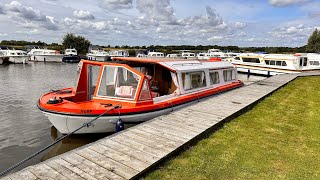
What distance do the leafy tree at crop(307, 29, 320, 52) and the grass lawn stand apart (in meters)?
79.9

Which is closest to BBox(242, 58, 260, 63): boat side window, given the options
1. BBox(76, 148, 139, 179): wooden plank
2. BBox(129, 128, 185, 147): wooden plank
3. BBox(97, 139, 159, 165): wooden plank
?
BBox(129, 128, 185, 147): wooden plank

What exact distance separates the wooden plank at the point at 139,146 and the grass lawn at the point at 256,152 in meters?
0.37

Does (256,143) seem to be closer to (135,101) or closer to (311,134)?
(311,134)

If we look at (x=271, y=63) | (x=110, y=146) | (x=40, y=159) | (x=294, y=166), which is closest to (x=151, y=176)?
(x=110, y=146)

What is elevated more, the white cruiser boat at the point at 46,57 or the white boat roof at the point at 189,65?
the white cruiser boat at the point at 46,57

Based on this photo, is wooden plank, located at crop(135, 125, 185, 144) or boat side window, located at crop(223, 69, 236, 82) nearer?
wooden plank, located at crop(135, 125, 185, 144)

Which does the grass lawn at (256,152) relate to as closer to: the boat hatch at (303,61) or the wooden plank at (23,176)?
the wooden plank at (23,176)

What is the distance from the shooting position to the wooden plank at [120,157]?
610 cm

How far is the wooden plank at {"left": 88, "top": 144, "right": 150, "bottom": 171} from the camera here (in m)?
6.10

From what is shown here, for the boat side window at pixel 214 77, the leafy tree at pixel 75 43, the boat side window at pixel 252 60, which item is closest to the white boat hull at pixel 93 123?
the boat side window at pixel 214 77

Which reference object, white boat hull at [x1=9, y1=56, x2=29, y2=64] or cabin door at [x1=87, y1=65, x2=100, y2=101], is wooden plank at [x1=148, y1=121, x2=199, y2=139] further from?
white boat hull at [x1=9, y1=56, x2=29, y2=64]

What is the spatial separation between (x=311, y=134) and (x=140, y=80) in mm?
6586

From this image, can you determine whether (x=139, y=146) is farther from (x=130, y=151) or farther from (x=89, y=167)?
(x=89, y=167)

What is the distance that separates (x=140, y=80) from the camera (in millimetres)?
10750
